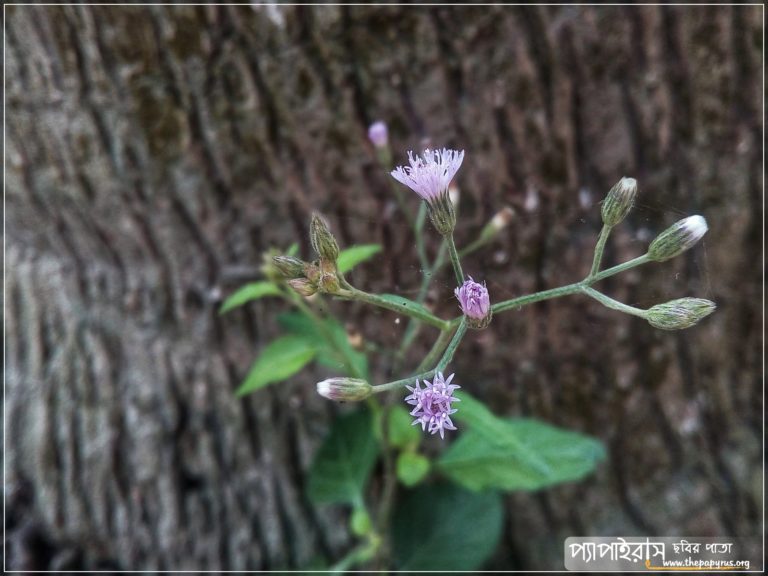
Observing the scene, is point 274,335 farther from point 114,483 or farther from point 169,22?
point 169,22

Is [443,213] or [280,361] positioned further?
[280,361]

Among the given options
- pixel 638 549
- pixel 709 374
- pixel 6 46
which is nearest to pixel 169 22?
pixel 6 46

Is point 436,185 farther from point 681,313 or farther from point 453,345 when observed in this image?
point 681,313

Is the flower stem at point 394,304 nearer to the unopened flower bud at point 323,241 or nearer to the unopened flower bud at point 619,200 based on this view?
the unopened flower bud at point 323,241

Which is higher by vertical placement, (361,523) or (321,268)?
(321,268)

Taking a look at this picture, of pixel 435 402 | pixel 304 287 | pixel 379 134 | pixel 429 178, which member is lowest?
pixel 435 402

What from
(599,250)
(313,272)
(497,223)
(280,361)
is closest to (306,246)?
(280,361)
